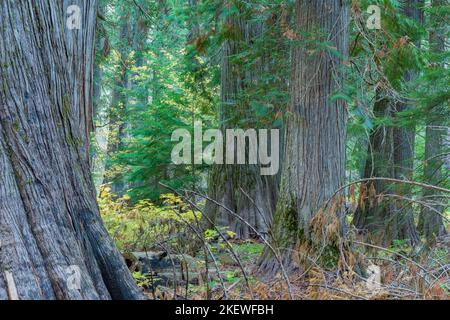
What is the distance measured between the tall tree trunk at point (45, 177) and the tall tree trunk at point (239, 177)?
251 inches

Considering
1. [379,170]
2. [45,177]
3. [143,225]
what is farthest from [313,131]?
[379,170]

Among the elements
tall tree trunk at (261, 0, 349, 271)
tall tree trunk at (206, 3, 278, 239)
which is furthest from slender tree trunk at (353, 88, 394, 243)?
tall tree trunk at (261, 0, 349, 271)

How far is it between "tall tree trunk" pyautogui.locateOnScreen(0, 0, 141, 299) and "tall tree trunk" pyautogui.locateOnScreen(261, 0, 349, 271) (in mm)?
3421

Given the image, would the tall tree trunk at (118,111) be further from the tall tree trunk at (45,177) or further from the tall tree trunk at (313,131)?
the tall tree trunk at (45,177)

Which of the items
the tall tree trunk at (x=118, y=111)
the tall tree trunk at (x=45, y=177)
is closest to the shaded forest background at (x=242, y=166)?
the tall tree trunk at (x=45, y=177)

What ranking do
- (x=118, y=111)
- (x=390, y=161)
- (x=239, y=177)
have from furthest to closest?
(x=118, y=111)
(x=390, y=161)
(x=239, y=177)

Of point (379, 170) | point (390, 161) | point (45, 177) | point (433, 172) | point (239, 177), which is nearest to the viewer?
point (45, 177)

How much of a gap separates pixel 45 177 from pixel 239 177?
7423 millimetres

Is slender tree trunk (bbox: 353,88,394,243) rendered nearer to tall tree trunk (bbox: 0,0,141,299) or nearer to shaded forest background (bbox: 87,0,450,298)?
shaded forest background (bbox: 87,0,450,298)

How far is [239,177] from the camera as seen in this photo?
36.0 feet

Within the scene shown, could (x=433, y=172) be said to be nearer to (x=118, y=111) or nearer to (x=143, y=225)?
(x=143, y=225)

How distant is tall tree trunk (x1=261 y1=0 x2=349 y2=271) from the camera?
700cm
